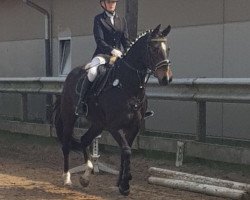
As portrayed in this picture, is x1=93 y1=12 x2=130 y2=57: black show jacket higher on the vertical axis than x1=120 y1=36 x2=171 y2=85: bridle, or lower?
higher

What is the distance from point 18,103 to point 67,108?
648 cm

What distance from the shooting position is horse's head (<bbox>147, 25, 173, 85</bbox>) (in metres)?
7.94

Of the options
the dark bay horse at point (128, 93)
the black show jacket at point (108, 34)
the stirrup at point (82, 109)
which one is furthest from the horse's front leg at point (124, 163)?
the black show jacket at point (108, 34)

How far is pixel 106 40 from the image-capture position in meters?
9.24

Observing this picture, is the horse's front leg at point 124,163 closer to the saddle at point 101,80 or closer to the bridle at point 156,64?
the saddle at point 101,80

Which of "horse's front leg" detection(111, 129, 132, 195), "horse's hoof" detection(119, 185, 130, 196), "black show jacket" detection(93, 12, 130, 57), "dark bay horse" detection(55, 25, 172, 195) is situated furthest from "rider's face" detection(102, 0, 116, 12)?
"horse's hoof" detection(119, 185, 130, 196)

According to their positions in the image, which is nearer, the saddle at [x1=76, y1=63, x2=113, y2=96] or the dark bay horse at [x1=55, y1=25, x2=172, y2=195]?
the dark bay horse at [x1=55, y1=25, x2=172, y2=195]

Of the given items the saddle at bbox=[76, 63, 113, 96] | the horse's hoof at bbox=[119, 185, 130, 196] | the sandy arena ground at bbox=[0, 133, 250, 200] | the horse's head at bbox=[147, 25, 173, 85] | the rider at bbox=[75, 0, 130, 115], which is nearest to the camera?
the horse's head at bbox=[147, 25, 173, 85]

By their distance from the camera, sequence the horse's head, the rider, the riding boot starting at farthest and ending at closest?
1. the riding boot
2. the rider
3. the horse's head

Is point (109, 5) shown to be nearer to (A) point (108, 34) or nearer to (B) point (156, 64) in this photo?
(A) point (108, 34)

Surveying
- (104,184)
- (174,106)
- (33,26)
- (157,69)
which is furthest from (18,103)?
(157,69)

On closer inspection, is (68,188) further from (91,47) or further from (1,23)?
(1,23)

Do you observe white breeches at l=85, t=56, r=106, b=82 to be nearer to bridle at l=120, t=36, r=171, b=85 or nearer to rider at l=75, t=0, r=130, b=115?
rider at l=75, t=0, r=130, b=115

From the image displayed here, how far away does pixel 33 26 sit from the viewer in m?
16.0
